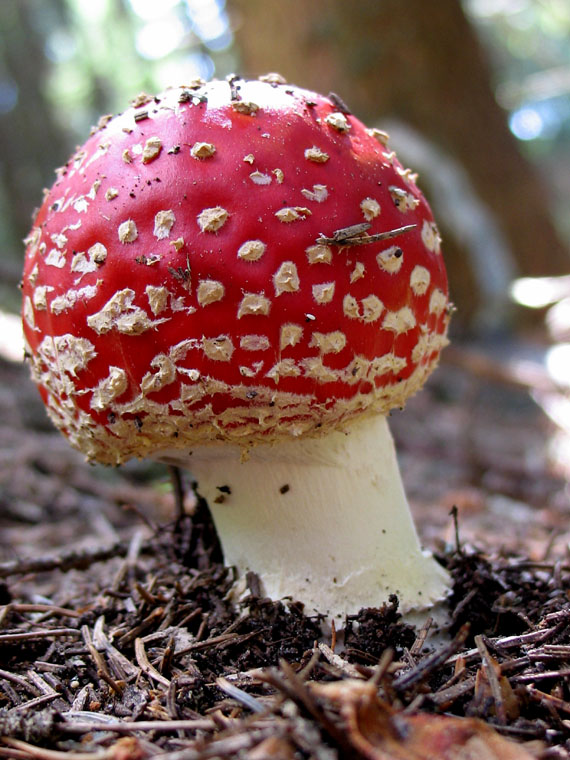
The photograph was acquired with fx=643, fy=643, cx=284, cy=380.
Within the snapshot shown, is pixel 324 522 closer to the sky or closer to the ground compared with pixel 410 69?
closer to the ground

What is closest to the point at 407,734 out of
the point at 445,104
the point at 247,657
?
the point at 247,657

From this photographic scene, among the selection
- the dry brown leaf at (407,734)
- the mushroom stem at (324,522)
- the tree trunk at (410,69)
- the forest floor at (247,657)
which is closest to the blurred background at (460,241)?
the tree trunk at (410,69)

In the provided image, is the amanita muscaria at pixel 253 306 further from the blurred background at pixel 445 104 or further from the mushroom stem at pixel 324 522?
the blurred background at pixel 445 104

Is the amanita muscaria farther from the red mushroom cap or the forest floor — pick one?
the forest floor

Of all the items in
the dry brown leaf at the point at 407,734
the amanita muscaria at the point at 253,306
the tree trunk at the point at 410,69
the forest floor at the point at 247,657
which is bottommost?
the forest floor at the point at 247,657

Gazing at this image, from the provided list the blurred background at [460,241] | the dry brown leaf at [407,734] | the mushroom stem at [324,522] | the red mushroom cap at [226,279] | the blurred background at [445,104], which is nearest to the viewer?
the dry brown leaf at [407,734]

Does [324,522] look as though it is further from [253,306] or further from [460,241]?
[460,241]
